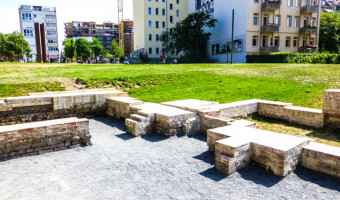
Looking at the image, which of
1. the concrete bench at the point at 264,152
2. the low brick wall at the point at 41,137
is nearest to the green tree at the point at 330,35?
the concrete bench at the point at 264,152

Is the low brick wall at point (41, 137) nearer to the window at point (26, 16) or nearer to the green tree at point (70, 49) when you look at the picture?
the green tree at point (70, 49)

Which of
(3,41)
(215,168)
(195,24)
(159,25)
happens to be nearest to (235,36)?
(195,24)

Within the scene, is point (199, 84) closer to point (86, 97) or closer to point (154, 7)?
point (86, 97)

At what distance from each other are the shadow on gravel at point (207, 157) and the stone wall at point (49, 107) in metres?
5.78

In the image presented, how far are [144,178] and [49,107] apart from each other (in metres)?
6.19

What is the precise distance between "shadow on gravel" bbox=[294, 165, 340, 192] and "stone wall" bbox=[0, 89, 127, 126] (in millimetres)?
7679

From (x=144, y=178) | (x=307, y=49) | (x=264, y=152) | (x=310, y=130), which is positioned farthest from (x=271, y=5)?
(x=144, y=178)

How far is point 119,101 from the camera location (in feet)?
30.9

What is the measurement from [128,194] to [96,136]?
370 cm

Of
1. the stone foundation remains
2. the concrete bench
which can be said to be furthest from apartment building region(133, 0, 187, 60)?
the concrete bench

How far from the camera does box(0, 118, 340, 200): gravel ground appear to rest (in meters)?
4.05

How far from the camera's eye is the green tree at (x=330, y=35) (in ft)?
154

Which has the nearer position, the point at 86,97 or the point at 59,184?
the point at 59,184

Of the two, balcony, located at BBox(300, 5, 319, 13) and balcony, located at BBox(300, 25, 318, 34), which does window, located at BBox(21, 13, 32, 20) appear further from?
balcony, located at BBox(300, 25, 318, 34)
